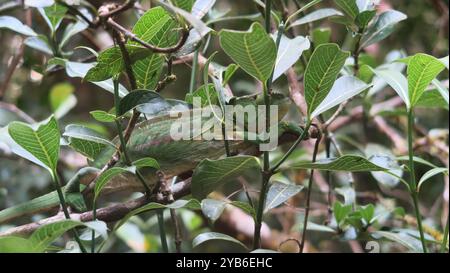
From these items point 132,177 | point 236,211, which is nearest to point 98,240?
point 132,177

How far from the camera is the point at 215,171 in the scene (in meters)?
0.88

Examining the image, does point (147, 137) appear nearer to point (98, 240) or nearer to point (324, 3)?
point (98, 240)

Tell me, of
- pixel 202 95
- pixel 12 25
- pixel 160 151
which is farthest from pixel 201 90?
pixel 12 25

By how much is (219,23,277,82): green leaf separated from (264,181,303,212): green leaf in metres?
0.28

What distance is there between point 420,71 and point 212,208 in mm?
423

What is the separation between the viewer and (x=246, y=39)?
73 cm

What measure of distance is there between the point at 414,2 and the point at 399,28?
0.13 meters

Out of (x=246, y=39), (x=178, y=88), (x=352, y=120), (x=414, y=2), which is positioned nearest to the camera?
(x=246, y=39)

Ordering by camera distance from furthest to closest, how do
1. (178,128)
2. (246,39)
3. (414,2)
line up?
(414,2)
(178,128)
(246,39)

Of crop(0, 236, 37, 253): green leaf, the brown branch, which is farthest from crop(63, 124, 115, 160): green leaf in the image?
crop(0, 236, 37, 253): green leaf

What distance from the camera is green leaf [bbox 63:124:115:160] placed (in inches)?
35.1

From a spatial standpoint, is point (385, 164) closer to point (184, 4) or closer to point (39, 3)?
point (184, 4)

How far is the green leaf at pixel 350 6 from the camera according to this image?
107 cm

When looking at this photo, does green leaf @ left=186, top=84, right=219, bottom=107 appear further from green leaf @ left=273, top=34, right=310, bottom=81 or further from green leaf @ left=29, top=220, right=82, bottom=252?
green leaf @ left=29, top=220, right=82, bottom=252
